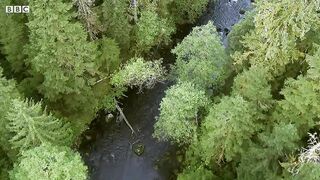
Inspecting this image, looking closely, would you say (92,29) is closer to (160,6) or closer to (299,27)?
(160,6)

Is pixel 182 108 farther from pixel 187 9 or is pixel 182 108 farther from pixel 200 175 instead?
pixel 187 9

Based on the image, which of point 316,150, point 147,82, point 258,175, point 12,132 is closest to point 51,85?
point 12,132

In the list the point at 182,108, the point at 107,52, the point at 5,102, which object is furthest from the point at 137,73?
the point at 5,102

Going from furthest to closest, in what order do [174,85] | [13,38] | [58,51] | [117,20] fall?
[117,20] < [174,85] < [13,38] < [58,51]

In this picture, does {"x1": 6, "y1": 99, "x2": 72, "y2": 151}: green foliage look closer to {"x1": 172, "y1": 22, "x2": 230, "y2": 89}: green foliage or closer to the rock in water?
the rock in water

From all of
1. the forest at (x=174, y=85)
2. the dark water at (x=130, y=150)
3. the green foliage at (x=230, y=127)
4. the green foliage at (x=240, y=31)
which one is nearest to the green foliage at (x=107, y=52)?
the forest at (x=174, y=85)

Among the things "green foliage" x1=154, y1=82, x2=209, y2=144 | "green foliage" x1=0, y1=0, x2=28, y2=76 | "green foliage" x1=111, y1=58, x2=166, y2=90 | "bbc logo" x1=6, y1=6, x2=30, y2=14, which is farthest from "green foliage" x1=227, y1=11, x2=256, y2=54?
"green foliage" x1=0, y1=0, x2=28, y2=76
